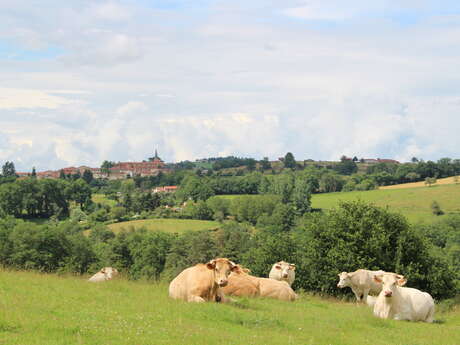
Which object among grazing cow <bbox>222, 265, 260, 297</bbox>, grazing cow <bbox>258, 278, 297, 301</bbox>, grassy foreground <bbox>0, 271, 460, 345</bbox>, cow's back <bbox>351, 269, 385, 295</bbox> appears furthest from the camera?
cow's back <bbox>351, 269, 385, 295</bbox>

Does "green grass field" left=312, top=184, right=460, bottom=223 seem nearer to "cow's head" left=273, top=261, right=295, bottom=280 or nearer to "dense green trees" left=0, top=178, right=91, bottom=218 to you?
"dense green trees" left=0, top=178, right=91, bottom=218

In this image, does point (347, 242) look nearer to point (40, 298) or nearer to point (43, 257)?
point (40, 298)

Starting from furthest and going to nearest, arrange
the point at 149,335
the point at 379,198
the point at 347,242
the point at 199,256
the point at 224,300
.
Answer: the point at 379,198
the point at 199,256
the point at 347,242
the point at 224,300
the point at 149,335

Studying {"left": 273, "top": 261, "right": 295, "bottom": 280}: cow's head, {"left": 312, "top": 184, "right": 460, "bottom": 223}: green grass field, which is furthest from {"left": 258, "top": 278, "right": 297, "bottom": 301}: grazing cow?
{"left": 312, "top": 184, "right": 460, "bottom": 223}: green grass field

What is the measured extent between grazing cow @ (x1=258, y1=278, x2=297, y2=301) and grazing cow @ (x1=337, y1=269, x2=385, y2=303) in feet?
12.3

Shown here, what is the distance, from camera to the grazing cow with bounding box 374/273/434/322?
1622 centimetres

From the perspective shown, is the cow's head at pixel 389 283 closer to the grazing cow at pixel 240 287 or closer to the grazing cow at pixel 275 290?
the grazing cow at pixel 275 290

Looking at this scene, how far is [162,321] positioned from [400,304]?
8281 mm

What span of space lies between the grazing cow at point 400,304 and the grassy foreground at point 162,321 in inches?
19.8

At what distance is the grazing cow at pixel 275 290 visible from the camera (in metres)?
18.2

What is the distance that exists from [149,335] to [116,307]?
3.05 meters

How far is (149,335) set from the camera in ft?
32.3

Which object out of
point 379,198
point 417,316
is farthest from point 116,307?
point 379,198

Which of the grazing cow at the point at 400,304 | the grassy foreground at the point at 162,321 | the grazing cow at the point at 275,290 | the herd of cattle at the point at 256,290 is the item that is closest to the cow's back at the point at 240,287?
the herd of cattle at the point at 256,290
